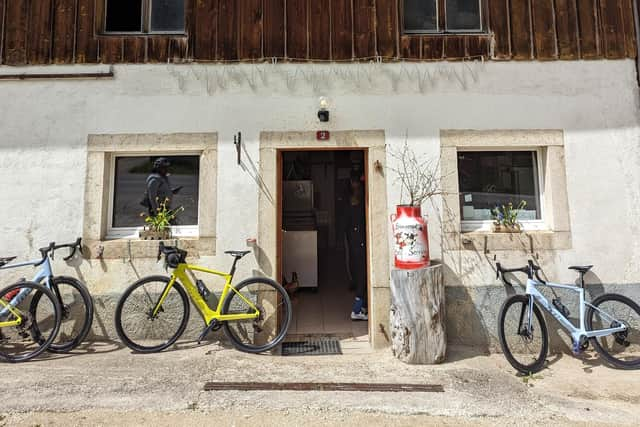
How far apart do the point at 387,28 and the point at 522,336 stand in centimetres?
410

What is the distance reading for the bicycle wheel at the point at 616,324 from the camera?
12.9 feet

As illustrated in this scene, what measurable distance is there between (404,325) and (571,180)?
285cm

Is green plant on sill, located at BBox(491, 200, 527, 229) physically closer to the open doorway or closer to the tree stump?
the tree stump

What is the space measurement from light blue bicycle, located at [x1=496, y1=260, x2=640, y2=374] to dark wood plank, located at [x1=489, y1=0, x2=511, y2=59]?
2.75 metres

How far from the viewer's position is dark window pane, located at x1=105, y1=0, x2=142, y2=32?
187 inches

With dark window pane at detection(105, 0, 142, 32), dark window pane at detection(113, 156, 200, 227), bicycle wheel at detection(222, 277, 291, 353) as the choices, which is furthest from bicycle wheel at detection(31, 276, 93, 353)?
dark window pane at detection(105, 0, 142, 32)

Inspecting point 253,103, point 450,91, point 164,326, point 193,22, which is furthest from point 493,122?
point 164,326

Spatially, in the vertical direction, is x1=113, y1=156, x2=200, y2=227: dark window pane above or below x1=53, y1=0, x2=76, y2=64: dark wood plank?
below

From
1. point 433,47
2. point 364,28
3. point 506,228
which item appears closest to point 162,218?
point 364,28

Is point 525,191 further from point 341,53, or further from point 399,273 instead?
point 341,53

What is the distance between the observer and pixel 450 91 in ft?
15.0

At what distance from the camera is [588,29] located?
4656 mm

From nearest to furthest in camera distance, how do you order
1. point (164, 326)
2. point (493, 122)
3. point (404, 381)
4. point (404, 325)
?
point (404, 381) → point (404, 325) → point (164, 326) → point (493, 122)

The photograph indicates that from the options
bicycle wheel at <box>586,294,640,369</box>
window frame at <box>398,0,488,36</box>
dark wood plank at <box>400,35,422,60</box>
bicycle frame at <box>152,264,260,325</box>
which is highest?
window frame at <box>398,0,488,36</box>
